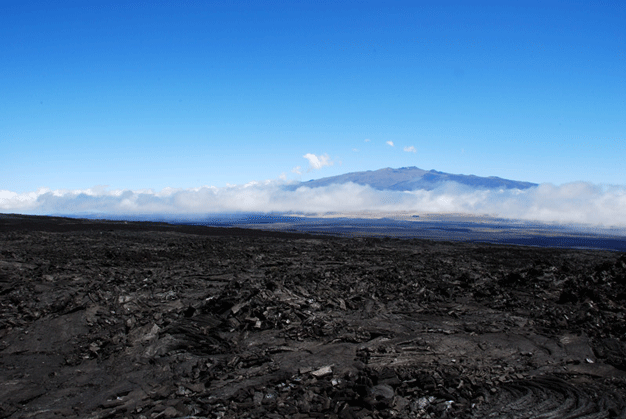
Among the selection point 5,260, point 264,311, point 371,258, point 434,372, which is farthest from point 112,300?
point 371,258

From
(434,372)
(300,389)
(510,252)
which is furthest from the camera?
(510,252)

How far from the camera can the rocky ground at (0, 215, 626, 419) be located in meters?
6.00

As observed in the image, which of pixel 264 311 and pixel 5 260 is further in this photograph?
pixel 5 260

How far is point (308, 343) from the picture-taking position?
844 centimetres

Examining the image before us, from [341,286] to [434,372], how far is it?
6.46m

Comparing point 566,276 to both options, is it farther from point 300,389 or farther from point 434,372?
point 300,389

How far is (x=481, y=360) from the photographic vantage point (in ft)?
25.0

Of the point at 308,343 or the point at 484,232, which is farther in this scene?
the point at 484,232

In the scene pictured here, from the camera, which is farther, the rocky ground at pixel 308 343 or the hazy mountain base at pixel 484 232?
the hazy mountain base at pixel 484 232

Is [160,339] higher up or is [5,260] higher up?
[5,260]

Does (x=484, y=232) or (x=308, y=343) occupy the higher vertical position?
(x=484, y=232)

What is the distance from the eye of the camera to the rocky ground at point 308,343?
600cm

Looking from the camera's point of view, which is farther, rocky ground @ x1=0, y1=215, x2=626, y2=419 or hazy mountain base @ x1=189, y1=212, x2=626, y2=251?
hazy mountain base @ x1=189, y1=212, x2=626, y2=251

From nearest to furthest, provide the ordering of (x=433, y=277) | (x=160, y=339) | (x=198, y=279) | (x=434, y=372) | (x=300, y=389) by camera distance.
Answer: (x=300, y=389) < (x=434, y=372) < (x=160, y=339) < (x=198, y=279) < (x=433, y=277)
